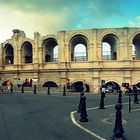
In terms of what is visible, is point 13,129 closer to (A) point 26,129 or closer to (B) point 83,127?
(A) point 26,129

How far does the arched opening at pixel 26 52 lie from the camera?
53469 millimetres

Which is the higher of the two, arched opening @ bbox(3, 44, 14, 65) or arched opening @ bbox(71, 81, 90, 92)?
arched opening @ bbox(3, 44, 14, 65)

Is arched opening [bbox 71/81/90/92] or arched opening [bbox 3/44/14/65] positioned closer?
arched opening [bbox 71/81/90/92]

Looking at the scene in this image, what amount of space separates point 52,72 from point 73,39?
19.0 feet

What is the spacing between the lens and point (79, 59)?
168 ft

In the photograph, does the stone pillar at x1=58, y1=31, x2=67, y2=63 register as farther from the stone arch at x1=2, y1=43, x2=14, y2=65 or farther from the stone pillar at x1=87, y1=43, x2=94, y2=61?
the stone arch at x1=2, y1=43, x2=14, y2=65

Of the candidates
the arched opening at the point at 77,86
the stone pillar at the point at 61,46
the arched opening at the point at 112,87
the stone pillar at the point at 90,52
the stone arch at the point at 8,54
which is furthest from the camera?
the stone arch at the point at 8,54

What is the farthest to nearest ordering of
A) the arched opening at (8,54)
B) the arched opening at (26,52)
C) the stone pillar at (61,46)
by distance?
the arched opening at (8,54)
the arched opening at (26,52)
the stone pillar at (61,46)

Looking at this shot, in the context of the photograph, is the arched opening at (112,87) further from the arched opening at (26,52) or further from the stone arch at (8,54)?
the stone arch at (8,54)

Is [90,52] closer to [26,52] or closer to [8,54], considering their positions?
[26,52]

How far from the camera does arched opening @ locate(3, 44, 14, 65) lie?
55.4 meters

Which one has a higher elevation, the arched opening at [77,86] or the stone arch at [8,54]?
the stone arch at [8,54]

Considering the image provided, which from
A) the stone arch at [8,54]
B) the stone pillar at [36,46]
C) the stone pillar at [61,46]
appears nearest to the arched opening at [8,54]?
the stone arch at [8,54]

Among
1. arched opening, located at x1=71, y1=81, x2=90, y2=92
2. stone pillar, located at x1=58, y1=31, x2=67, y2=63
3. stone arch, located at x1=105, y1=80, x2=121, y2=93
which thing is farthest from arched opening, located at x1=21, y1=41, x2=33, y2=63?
stone arch, located at x1=105, y1=80, x2=121, y2=93
